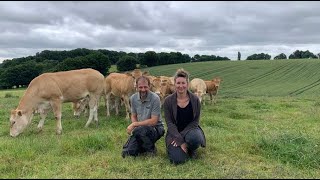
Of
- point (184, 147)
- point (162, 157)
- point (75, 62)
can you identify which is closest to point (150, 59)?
point (75, 62)

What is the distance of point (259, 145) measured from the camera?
8.30 m

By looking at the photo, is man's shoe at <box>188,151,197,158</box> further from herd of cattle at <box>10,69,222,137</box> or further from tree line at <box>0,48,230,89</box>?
tree line at <box>0,48,230,89</box>

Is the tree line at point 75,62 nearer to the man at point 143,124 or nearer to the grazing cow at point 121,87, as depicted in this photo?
the grazing cow at point 121,87

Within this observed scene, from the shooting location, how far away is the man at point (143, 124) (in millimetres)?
7680

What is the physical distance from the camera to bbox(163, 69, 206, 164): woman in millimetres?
7380

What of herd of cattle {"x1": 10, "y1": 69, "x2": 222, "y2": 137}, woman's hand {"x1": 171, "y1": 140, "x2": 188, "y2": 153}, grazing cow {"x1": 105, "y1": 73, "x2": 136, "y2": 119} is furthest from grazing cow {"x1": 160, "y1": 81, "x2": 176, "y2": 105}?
woman's hand {"x1": 171, "y1": 140, "x2": 188, "y2": 153}

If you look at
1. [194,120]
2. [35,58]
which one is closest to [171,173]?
[194,120]

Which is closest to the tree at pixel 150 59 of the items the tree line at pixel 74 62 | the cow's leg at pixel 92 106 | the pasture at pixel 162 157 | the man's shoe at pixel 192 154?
the tree line at pixel 74 62

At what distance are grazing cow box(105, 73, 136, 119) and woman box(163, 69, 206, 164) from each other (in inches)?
219

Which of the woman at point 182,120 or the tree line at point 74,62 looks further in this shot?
the tree line at point 74,62

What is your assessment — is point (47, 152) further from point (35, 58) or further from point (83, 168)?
point (35, 58)

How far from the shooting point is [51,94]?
37.1 ft

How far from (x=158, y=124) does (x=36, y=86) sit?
477 cm

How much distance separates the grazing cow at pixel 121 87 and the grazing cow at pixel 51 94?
134cm
